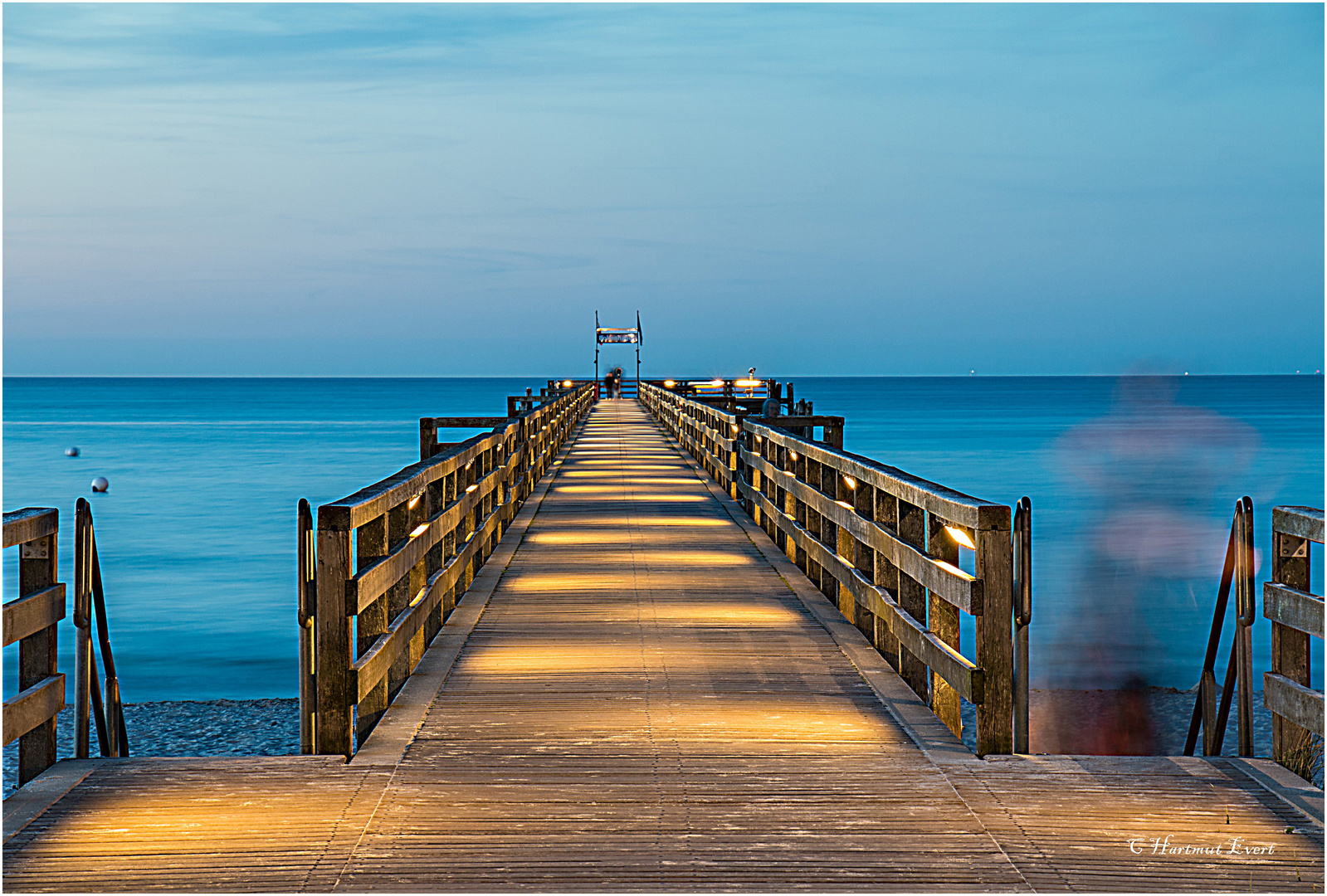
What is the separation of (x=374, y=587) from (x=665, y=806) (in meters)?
1.76

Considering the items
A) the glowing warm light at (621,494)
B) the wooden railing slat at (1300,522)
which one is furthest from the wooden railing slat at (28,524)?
the glowing warm light at (621,494)

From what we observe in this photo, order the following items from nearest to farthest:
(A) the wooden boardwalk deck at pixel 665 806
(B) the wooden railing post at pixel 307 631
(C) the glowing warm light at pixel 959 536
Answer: (A) the wooden boardwalk deck at pixel 665 806, (B) the wooden railing post at pixel 307 631, (C) the glowing warm light at pixel 959 536

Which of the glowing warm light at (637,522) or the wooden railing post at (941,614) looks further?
the glowing warm light at (637,522)

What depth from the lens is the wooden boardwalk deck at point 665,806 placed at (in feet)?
13.4

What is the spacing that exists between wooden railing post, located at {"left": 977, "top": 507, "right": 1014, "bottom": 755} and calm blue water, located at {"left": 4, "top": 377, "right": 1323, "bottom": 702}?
10364 millimetres

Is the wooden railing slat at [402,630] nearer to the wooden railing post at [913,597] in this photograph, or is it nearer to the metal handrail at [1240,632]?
the wooden railing post at [913,597]

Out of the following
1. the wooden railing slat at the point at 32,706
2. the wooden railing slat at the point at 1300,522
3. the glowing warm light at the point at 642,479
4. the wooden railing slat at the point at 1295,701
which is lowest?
the glowing warm light at the point at 642,479

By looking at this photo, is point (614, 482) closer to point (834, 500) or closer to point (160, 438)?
point (834, 500)

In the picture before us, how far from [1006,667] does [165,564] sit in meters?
27.6

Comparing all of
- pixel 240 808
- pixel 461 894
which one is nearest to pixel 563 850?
pixel 461 894

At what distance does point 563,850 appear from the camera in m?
4.26

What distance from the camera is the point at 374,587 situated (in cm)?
569

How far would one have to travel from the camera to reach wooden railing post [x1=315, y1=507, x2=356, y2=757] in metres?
5.27

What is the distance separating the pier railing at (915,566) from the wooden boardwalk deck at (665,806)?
22 centimetres
